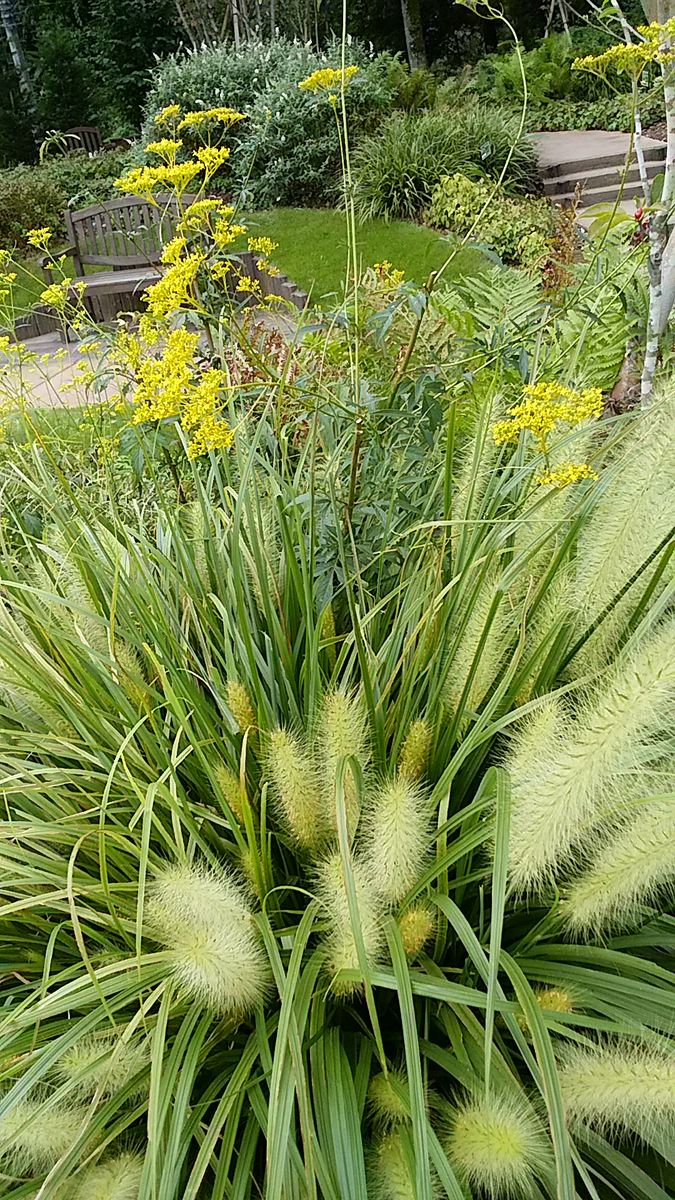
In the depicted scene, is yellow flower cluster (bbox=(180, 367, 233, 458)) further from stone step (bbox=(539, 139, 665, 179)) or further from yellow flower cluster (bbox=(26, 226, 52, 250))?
stone step (bbox=(539, 139, 665, 179))

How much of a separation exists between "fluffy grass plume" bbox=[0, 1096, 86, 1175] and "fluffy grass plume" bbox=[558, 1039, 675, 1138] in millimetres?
531

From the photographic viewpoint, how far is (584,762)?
0.71m

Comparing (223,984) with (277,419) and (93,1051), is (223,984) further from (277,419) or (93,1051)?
(277,419)

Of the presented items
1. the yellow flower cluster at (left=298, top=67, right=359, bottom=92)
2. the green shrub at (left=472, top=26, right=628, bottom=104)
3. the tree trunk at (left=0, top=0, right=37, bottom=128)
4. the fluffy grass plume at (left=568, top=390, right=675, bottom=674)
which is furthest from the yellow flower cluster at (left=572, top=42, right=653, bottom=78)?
the tree trunk at (left=0, top=0, right=37, bottom=128)

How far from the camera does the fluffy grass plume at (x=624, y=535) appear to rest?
40.3 inches

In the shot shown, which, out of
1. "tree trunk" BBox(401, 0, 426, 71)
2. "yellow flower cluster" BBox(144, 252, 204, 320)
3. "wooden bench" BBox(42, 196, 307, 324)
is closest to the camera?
"yellow flower cluster" BBox(144, 252, 204, 320)

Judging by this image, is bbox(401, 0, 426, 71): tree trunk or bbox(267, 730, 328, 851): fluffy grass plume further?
bbox(401, 0, 426, 71): tree trunk

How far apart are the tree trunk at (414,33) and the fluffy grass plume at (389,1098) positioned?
15390 millimetres

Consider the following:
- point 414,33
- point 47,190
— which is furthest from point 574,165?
point 414,33

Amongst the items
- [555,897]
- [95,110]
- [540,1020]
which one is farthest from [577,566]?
[95,110]

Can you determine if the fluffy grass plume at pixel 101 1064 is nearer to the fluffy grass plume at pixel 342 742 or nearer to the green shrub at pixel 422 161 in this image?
the fluffy grass plume at pixel 342 742

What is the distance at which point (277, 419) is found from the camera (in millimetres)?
1509

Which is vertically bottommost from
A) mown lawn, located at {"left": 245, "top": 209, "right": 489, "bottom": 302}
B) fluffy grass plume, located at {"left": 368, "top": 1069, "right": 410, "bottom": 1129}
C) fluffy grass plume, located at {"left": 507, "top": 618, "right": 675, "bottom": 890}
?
mown lawn, located at {"left": 245, "top": 209, "right": 489, "bottom": 302}

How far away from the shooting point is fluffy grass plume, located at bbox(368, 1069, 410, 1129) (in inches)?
34.3
